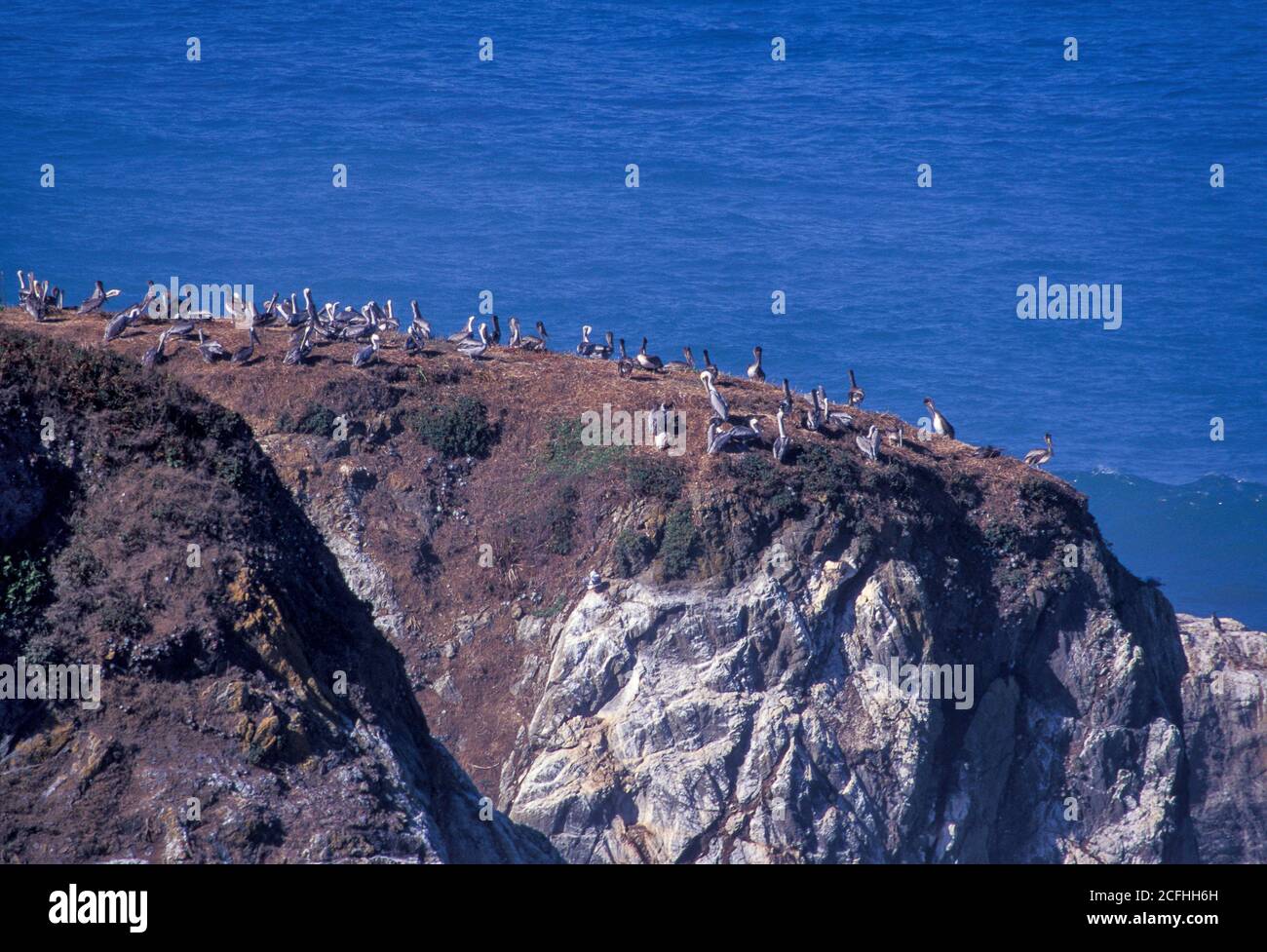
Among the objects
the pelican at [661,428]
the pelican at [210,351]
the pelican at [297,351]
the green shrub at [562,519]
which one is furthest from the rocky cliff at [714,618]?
the pelican at [210,351]

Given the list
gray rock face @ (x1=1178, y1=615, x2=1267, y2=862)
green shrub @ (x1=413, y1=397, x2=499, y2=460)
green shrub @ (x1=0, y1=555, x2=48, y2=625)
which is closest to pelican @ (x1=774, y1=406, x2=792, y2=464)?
green shrub @ (x1=413, y1=397, x2=499, y2=460)

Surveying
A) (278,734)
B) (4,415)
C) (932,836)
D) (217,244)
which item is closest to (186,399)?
(4,415)

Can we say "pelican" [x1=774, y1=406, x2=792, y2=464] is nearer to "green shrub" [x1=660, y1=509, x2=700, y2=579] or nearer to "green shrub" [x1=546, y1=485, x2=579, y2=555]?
"green shrub" [x1=660, y1=509, x2=700, y2=579]

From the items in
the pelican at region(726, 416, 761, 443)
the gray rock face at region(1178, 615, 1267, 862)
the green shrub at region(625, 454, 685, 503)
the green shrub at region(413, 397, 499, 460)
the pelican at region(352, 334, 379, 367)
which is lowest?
the gray rock face at region(1178, 615, 1267, 862)

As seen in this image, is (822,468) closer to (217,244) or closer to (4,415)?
(4,415)

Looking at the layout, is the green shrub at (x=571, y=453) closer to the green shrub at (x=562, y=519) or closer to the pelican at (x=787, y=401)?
the green shrub at (x=562, y=519)
